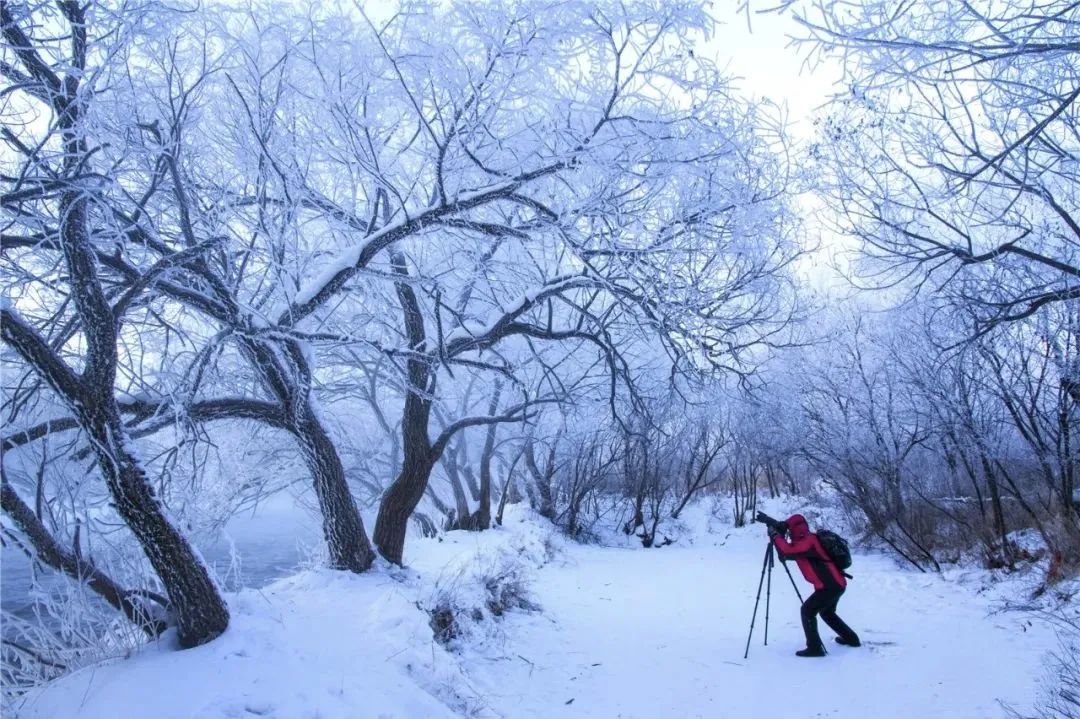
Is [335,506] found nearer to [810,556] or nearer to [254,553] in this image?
[810,556]

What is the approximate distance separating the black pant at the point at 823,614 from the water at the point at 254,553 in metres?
5.26

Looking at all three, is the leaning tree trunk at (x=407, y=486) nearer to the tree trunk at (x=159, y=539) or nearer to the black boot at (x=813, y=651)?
the tree trunk at (x=159, y=539)

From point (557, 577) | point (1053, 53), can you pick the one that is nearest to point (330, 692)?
point (1053, 53)

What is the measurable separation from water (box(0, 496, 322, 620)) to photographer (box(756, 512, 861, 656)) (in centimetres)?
525

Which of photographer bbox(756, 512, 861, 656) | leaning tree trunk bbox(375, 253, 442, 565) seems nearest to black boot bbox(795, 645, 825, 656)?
photographer bbox(756, 512, 861, 656)

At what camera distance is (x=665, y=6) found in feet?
13.9

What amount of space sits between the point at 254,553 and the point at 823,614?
48.5ft

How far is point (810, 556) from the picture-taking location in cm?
600

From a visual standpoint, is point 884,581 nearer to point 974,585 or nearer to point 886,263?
point 974,585

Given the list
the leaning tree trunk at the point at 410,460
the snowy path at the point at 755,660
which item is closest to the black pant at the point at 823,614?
the snowy path at the point at 755,660

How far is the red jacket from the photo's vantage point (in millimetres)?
5859

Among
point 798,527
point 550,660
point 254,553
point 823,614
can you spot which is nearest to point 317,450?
point 550,660

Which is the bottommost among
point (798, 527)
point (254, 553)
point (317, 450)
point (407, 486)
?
point (254, 553)

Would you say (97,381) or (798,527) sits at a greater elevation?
(97,381)
